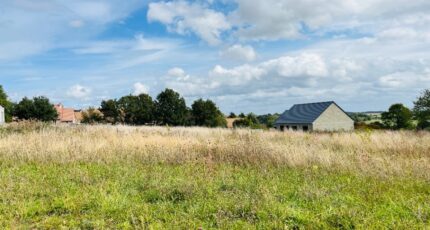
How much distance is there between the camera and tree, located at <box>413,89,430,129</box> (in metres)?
38.8

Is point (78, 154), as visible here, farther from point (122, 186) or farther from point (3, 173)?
point (122, 186)

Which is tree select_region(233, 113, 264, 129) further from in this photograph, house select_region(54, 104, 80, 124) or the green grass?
the green grass

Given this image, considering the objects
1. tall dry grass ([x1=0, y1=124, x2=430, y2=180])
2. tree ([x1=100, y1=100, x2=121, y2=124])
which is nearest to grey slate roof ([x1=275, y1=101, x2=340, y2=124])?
tree ([x1=100, y1=100, x2=121, y2=124])

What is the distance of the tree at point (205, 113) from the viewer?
2331 inches

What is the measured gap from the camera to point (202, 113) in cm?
5925

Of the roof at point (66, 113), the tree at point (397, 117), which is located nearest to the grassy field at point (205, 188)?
the tree at point (397, 117)

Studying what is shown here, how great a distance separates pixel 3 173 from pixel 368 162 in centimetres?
779

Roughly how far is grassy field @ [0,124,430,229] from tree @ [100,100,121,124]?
5563 centimetres

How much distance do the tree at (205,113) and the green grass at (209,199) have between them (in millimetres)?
50907

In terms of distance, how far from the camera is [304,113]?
172 ft

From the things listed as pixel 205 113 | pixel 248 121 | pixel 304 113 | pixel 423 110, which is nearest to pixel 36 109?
pixel 205 113

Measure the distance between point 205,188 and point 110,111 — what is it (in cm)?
6244

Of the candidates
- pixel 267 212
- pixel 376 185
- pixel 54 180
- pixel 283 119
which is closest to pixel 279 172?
pixel 376 185

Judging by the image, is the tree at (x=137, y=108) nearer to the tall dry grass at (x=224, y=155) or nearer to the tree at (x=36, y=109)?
the tree at (x=36, y=109)
